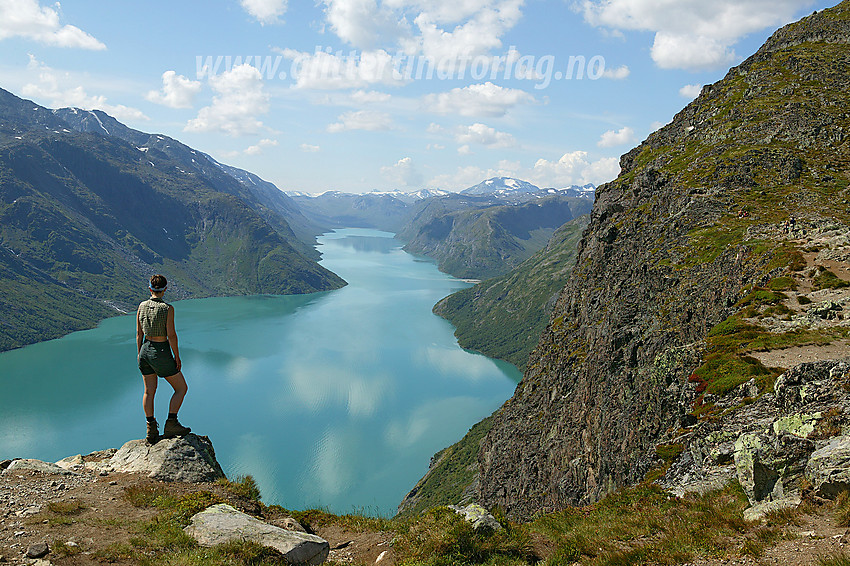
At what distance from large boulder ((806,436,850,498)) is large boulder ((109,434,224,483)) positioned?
17524mm

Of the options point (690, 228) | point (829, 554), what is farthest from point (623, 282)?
point (829, 554)

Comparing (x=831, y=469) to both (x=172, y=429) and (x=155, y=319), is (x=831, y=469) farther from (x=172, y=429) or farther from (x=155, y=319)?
(x=172, y=429)

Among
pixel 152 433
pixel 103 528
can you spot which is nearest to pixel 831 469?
pixel 103 528

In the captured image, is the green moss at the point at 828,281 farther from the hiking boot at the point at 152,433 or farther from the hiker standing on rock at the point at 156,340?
the hiking boot at the point at 152,433

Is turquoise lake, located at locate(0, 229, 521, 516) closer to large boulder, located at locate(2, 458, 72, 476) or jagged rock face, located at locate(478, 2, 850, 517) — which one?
jagged rock face, located at locate(478, 2, 850, 517)

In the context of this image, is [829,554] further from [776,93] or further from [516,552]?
[776,93]

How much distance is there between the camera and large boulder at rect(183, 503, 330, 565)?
1206 cm

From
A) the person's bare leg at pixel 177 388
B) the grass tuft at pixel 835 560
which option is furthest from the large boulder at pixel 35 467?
the grass tuft at pixel 835 560

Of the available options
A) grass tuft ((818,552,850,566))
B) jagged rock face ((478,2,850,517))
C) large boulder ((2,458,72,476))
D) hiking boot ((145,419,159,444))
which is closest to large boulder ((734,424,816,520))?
grass tuft ((818,552,850,566))

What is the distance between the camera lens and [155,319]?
15781 mm

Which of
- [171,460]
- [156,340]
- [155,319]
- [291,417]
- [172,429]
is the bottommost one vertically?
[291,417]

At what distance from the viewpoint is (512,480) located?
6388cm

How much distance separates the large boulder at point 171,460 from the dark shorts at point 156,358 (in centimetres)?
305

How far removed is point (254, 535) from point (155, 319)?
7.97 metres
